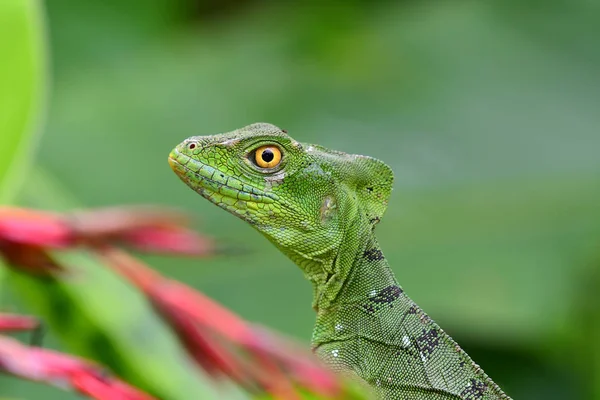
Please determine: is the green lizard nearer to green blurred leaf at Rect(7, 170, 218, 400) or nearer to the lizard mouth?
the lizard mouth

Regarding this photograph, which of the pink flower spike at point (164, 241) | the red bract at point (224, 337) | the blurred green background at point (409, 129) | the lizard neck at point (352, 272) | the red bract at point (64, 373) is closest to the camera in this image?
the red bract at point (64, 373)

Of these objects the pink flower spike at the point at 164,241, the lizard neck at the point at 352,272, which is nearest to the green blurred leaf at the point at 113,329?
the pink flower spike at the point at 164,241

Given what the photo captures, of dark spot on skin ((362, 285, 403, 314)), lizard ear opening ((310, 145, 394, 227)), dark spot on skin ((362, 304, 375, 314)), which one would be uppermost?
lizard ear opening ((310, 145, 394, 227))

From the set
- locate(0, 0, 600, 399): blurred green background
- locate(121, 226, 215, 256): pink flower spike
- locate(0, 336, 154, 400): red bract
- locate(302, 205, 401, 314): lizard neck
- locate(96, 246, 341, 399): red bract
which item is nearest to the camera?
locate(0, 336, 154, 400): red bract

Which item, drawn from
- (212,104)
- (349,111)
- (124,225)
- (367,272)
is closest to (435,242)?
(349,111)

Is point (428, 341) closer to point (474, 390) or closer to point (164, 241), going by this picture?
point (474, 390)

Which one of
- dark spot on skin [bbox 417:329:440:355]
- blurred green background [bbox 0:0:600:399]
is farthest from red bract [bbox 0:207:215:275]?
blurred green background [bbox 0:0:600:399]

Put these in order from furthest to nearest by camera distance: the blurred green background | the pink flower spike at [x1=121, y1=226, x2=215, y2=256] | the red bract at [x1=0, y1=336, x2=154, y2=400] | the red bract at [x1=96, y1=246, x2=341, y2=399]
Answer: the blurred green background
the pink flower spike at [x1=121, y1=226, x2=215, y2=256]
the red bract at [x1=96, y1=246, x2=341, y2=399]
the red bract at [x1=0, y1=336, x2=154, y2=400]

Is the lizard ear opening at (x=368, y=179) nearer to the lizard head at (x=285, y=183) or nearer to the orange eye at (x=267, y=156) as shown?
the lizard head at (x=285, y=183)
